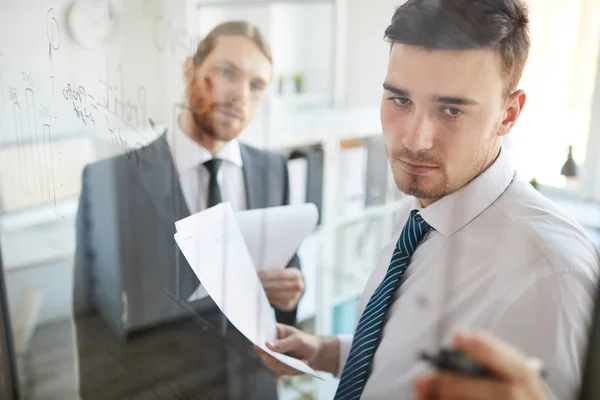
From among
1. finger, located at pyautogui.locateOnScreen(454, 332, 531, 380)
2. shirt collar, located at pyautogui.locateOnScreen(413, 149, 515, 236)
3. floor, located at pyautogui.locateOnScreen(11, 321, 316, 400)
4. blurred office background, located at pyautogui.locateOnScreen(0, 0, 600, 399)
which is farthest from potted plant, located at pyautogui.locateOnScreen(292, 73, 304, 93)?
floor, located at pyautogui.locateOnScreen(11, 321, 316, 400)

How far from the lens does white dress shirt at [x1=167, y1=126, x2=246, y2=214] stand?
79cm

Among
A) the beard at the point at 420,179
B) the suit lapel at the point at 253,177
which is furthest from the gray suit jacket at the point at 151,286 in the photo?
the beard at the point at 420,179

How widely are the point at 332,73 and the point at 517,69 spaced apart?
28 cm

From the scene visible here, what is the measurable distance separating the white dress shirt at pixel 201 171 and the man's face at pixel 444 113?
0.31 meters

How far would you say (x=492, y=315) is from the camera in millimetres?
438

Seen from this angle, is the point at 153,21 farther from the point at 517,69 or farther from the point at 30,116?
the point at 517,69

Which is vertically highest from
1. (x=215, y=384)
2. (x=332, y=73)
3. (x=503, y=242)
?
(x=332, y=73)

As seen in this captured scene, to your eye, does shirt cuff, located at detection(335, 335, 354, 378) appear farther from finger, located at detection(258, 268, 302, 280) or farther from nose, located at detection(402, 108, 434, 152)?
nose, located at detection(402, 108, 434, 152)

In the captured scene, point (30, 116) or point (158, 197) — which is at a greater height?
point (30, 116)

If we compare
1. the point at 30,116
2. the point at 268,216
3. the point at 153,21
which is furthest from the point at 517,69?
the point at 30,116

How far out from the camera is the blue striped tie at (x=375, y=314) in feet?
1.92

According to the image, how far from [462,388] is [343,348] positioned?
1.14 feet

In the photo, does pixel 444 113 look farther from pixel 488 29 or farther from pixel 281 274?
pixel 281 274

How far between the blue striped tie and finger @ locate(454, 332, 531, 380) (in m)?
0.17
